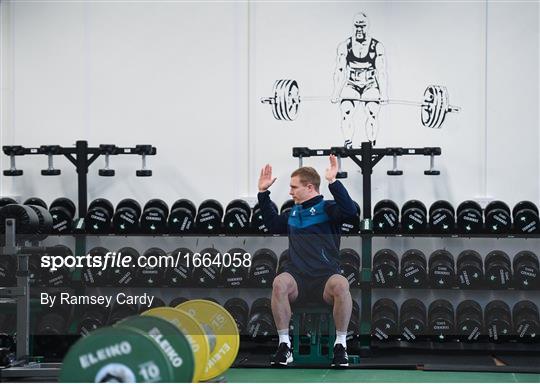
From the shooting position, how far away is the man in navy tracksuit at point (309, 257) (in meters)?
5.33

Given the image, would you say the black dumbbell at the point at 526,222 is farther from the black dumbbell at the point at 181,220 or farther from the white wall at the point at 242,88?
the black dumbbell at the point at 181,220

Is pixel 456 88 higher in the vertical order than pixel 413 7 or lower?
lower

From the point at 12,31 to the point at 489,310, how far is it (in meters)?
3.96

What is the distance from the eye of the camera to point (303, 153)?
6.52 metres

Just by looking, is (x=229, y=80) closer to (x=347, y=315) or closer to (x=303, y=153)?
(x=303, y=153)

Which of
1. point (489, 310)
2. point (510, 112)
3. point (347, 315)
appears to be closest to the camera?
point (347, 315)

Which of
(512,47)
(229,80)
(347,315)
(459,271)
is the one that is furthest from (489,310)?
(229,80)

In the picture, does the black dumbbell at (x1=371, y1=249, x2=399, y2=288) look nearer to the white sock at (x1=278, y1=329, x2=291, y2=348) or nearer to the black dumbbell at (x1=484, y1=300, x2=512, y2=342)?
the black dumbbell at (x1=484, y1=300, x2=512, y2=342)

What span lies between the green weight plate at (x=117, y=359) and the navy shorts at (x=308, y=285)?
2570mm

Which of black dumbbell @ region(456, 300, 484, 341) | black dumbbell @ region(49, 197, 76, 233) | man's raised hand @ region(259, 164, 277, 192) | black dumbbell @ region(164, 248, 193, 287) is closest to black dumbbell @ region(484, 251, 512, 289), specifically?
black dumbbell @ region(456, 300, 484, 341)

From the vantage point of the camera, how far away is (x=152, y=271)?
660 cm

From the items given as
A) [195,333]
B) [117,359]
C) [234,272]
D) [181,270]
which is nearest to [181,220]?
[181,270]

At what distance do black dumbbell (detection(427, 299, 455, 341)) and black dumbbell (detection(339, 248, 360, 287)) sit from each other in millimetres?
531

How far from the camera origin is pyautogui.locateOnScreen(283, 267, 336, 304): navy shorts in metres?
5.44
